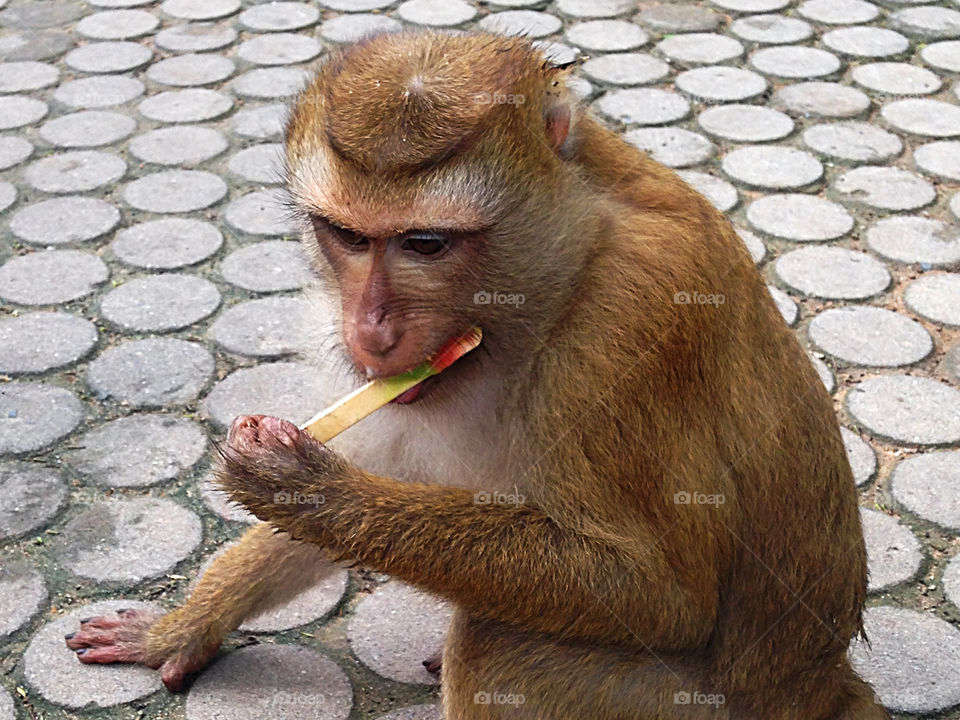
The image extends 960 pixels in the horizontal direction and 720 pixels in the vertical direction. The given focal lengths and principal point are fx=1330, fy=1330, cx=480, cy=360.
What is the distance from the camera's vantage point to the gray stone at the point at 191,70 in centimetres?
785

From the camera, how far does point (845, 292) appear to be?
6.02m

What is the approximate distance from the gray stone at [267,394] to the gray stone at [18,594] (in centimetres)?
99

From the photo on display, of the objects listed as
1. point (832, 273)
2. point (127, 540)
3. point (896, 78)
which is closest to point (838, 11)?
point (896, 78)

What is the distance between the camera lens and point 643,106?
297 inches

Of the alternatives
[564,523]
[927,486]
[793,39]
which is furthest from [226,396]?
[793,39]

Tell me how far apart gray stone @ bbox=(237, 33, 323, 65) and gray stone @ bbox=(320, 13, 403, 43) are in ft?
0.38

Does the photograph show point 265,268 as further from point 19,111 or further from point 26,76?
point 26,76

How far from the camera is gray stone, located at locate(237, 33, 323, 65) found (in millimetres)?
8062

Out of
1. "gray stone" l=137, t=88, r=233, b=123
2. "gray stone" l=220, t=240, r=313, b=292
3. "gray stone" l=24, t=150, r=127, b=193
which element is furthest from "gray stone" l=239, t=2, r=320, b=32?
"gray stone" l=220, t=240, r=313, b=292

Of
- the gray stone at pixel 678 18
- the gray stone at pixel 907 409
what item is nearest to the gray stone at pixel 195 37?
the gray stone at pixel 678 18

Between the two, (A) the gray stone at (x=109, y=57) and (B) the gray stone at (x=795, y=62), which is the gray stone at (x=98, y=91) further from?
(B) the gray stone at (x=795, y=62)

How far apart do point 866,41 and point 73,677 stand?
6.34 meters

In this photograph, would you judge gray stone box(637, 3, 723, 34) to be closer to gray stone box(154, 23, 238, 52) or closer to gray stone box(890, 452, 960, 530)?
gray stone box(154, 23, 238, 52)

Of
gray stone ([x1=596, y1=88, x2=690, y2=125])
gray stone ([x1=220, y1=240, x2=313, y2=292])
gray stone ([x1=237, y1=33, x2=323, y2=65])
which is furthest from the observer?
gray stone ([x1=237, y1=33, x2=323, y2=65])
